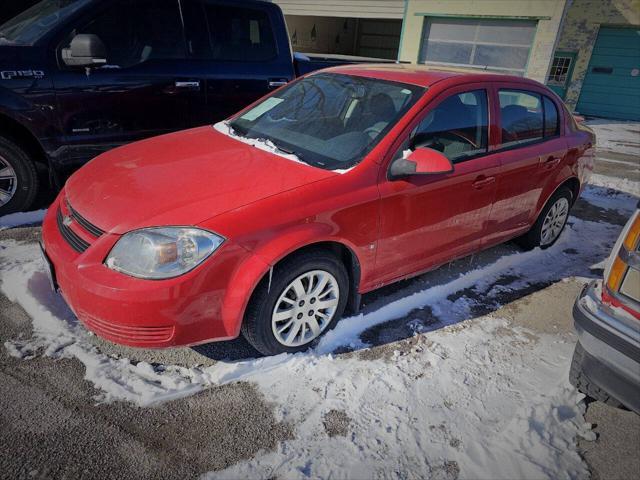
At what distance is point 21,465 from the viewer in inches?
73.2

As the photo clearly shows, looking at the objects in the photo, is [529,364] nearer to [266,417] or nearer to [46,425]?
[266,417]

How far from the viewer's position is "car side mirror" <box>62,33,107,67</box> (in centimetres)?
354

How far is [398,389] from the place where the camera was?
7.95 feet

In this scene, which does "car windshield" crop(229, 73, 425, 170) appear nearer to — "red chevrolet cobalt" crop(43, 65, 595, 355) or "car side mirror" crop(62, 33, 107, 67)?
"red chevrolet cobalt" crop(43, 65, 595, 355)

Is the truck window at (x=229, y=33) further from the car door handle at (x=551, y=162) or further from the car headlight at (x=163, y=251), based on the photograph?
the car door handle at (x=551, y=162)

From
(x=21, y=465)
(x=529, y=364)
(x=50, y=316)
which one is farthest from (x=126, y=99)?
(x=529, y=364)

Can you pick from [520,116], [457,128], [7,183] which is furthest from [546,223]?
[7,183]

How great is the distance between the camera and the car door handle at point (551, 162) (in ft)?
12.0

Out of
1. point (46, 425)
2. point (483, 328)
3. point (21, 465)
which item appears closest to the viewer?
point (21, 465)

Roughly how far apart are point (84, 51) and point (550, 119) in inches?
160

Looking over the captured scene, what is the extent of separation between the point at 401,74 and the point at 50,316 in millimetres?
2890

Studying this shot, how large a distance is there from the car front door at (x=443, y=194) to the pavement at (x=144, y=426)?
0.76 metres

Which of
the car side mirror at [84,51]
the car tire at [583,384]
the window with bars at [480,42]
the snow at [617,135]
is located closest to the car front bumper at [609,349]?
the car tire at [583,384]

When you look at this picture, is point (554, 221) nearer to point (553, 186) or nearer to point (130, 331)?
point (553, 186)
